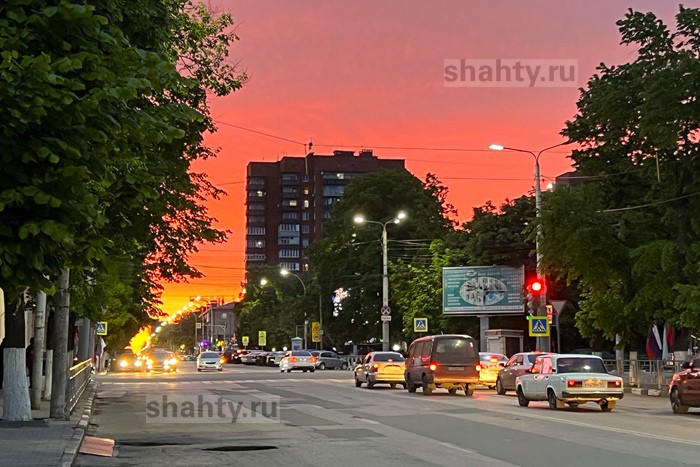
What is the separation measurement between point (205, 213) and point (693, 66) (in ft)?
61.4

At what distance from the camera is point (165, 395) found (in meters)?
34.8

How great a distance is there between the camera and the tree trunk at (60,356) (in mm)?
20734

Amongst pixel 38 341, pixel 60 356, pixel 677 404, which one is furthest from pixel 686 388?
pixel 38 341

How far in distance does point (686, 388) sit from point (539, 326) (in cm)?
1238

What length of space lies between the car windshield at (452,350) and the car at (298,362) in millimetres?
35124

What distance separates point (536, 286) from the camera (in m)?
36.3

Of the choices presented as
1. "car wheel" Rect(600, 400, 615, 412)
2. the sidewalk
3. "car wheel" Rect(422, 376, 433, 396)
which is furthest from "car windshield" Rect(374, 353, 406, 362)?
the sidewalk

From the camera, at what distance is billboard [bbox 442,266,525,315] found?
60.9 meters

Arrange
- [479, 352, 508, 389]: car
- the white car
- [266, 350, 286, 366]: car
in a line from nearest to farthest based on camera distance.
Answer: [479, 352, 508, 389]: car
the white car
[266, 350, 286, 366]: car

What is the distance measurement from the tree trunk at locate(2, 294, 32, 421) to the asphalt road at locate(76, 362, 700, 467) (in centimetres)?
157

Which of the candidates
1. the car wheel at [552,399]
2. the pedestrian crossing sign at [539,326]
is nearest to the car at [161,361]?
the pedestrian crossing sign at [539,326]

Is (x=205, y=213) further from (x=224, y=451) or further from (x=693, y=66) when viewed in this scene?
(x=693, y=66)

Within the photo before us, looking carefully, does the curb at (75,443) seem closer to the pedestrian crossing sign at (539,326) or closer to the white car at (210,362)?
the pedestrian crossing sign at (539,326)

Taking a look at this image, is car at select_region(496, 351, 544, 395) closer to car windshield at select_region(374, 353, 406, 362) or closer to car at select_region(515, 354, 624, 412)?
car windshield at select_region(374, 353, 406, 362)
